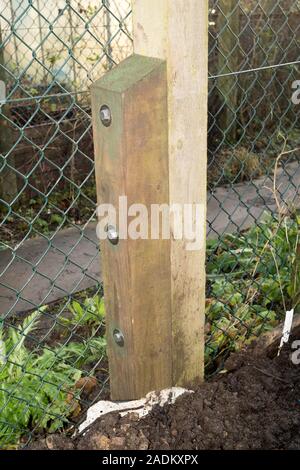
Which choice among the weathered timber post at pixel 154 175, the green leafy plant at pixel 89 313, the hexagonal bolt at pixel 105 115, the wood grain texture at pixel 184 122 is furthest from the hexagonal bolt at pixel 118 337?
the green leafy plant at pixel 89 313

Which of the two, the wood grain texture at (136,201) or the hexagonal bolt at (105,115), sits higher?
the hexagonal bolt at (105,115)

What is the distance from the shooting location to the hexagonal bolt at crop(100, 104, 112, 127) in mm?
1323

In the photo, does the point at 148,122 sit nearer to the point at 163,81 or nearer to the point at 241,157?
the point at 163,81

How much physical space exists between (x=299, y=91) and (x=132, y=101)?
4239 mm

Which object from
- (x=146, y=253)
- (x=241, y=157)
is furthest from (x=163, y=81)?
(x=241, y=157)

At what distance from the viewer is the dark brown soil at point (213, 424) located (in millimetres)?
1615

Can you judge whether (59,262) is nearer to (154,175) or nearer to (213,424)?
(213,424)

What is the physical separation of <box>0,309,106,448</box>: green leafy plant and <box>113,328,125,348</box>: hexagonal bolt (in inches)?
16.4

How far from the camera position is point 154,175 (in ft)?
4.57

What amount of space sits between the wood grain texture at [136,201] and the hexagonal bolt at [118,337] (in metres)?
0.01

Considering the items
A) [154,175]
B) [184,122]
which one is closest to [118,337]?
[154,175]

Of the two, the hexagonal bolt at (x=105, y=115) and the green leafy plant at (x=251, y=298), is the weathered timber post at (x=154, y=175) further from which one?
the green leafy plant at (x=251, y=298)

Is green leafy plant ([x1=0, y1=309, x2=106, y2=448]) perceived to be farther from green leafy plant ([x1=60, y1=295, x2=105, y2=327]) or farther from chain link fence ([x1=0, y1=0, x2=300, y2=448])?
green leafy plant ([x1=60, y1=295, x2=105, y2=327])

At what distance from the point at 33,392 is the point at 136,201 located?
3.19 ft
